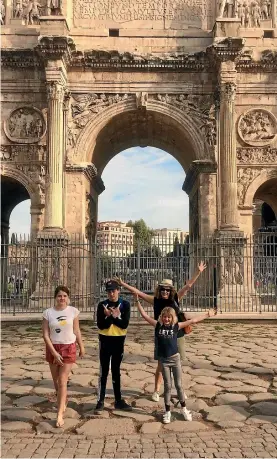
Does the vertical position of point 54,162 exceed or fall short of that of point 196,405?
it exceeds it

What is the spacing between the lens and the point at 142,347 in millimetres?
9109

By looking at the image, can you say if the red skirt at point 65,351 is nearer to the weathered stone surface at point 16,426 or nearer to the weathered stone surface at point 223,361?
the weathered stone surface at point 16,426

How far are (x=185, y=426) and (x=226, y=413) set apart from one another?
1.93 feet

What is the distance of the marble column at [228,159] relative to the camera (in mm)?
15375

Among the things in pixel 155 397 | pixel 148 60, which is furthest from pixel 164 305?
pixel 148 60

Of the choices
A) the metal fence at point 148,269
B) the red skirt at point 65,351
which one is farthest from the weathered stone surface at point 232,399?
the metal fence at point 148,269

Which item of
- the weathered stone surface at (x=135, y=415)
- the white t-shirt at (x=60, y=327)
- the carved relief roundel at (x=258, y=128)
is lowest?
Answer: the weathered stone surface at (x=135, y=415)

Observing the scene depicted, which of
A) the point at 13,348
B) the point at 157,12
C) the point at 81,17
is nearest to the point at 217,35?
the point at 157,12

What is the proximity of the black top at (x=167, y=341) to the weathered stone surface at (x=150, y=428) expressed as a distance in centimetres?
64

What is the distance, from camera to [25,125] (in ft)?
54.0

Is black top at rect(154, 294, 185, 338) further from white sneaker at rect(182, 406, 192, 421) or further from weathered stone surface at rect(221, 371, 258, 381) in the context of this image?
weathered stone surface at rect(221, 371, 258, 381)

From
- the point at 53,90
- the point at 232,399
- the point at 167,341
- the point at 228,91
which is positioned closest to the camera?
the point at 167,341

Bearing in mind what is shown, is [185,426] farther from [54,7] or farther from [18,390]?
[54,7]

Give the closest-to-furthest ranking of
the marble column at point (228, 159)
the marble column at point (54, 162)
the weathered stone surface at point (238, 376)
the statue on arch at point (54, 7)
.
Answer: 1. the weathered stone surface at point (238, 376)
2. the marble column at point (54, 162)
3. the marble column at point (228, 159)
4. the statue on arch at point (54, 7)
